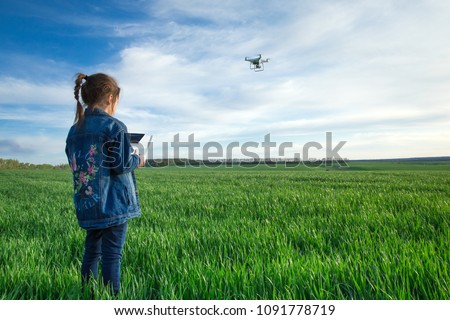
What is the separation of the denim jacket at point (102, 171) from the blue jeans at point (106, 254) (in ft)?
0.40

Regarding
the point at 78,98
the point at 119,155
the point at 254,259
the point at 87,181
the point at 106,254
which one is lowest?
the point at 254,259

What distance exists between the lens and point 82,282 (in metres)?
2.60

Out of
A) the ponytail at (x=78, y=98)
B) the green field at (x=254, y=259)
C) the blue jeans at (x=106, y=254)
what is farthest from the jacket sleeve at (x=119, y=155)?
the green field at (x=254, y=259)

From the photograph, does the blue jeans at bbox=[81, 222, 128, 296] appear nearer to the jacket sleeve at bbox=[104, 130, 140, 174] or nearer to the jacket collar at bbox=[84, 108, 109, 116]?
the jacket sleeve at bbox=[104, 130, 140, 174]

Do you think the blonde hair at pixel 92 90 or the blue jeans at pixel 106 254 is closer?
the blue jeans at pixel 106 254

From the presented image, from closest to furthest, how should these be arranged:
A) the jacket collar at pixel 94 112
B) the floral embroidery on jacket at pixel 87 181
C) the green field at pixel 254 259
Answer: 1. the green field at pixel 254 259
2. the floral embroidery on jacket at pixel 87 181
3. the jacket collar at pixel 94 112

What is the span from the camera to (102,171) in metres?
2.50

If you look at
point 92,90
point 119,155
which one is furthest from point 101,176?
point 92,90

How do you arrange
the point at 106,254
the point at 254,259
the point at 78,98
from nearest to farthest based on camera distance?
the point at 106,254, the point at 78,98, the point at 254,259

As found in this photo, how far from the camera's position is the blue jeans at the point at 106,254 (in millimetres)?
2457

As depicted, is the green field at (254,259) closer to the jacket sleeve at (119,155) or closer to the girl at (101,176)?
the girl at (101,176)

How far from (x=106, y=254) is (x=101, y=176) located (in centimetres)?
64

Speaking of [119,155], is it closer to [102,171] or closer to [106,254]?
[102,171]
